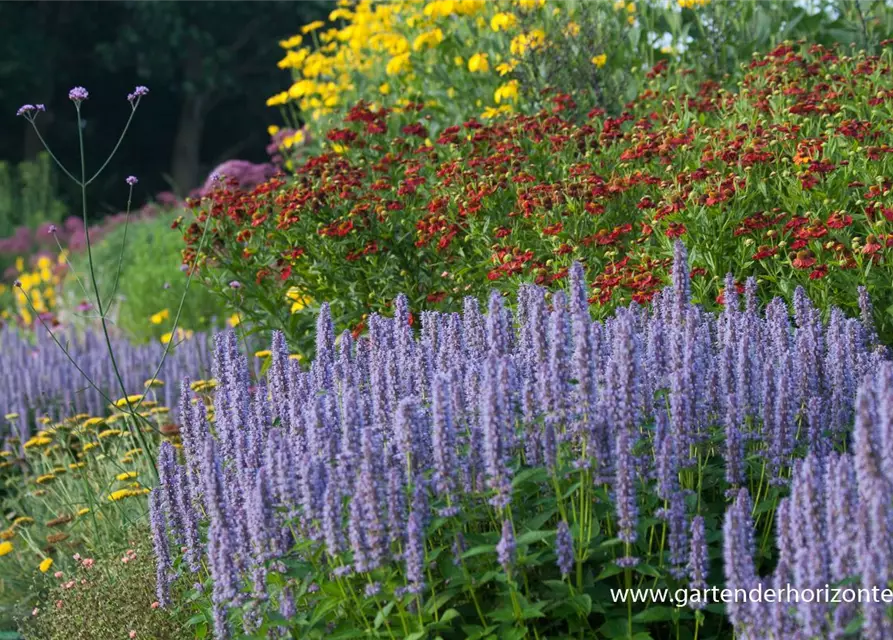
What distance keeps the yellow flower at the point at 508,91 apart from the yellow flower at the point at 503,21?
0.41 meters

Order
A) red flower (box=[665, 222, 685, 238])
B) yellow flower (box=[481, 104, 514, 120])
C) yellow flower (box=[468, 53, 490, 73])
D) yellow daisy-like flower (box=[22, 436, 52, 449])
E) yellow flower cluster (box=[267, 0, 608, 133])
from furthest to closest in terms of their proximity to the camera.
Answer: yellow flower cluster (box=[267, 0, 608, 133]) → yellow flower (box=[468, 53, 490, 73]) → yellow flower (box=[481, 104, 514, 120]) → yellow daisy-like flower (box=[22, 436, 52, 449]) → red flower (box=[665, 222, 685, 238])

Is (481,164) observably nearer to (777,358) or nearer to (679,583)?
(777,358)

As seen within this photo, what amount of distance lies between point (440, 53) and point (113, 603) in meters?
6.43

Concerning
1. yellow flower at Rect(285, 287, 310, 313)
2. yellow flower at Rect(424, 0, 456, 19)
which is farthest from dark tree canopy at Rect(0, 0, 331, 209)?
yellow flower at Rect(285, 287, 310, 313)

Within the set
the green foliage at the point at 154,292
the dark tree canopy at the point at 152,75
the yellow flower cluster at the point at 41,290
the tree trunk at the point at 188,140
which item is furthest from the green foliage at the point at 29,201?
the tree trunk at the point at 188,140

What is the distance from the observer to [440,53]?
9.77 meters

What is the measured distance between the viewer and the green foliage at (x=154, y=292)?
10.5 m

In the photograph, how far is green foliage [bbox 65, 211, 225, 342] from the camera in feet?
34.4

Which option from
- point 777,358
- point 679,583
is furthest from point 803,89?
point 679,583

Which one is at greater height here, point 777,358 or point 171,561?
point 777,358

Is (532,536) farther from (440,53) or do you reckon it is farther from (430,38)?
(440,53)

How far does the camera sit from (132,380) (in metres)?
8.05

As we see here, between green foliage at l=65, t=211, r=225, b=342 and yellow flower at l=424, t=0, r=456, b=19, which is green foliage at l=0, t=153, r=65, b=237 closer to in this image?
green foliage at l=65, t=211, r=225, b=342

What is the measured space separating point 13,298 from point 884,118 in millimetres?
11214
